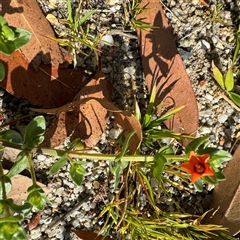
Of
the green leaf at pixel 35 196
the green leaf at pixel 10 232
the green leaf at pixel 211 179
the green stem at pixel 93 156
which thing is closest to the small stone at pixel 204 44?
the green stem at pixel 93 156

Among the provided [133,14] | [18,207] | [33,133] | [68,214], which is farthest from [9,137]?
[133,14]

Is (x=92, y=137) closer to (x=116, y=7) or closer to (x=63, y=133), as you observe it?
(x=63, y=133)

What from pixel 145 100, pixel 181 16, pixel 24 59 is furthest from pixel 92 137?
pixel 181 16

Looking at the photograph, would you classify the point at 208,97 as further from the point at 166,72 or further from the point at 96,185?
the point at 96,185

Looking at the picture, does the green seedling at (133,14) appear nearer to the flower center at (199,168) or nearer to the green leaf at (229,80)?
the green leaf at (229,80)

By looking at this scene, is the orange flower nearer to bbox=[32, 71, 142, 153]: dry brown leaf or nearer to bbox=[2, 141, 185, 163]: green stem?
bbox=[2, 141, 185, 163]: green stem

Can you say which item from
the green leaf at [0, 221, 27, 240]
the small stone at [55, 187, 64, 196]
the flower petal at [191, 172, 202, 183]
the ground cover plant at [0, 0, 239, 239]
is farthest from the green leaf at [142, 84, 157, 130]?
the green leaf at [0, 221, 27, 240]
